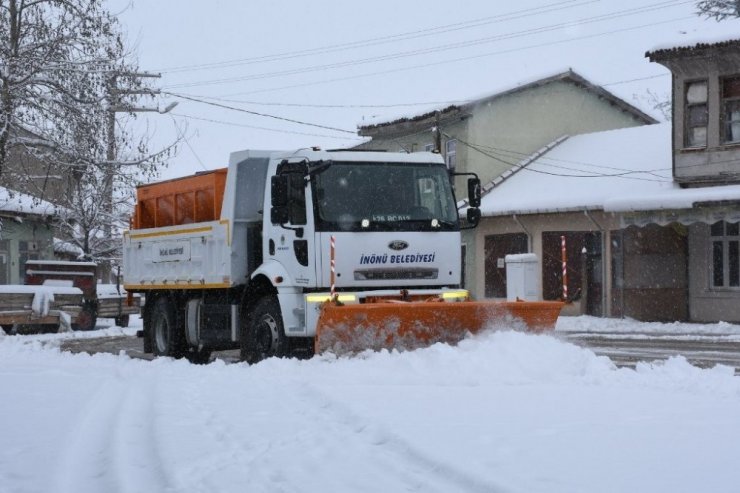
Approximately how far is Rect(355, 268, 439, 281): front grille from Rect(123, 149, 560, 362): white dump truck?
1 cm

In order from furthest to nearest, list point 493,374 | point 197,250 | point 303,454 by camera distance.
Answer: point 197,250 < point 493,374 < point 303,454

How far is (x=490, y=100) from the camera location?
3425cm

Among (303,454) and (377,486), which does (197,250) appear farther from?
(377,486)

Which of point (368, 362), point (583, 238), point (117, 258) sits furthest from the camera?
point (117, 258)

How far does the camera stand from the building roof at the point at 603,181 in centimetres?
2550

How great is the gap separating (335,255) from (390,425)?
504 centimetres

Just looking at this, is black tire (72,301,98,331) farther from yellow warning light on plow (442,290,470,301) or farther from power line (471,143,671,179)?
yellow warning light on plow (442,290,470,301)

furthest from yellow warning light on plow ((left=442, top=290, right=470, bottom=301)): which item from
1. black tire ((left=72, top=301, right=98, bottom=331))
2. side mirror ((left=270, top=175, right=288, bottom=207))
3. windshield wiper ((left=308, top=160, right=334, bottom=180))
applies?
black tire ((left=72, top=301, right=98, bottom=331))

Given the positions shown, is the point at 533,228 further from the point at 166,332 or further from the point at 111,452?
the point at 111,452

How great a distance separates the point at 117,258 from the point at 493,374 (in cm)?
2676

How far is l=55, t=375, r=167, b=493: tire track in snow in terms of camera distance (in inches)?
234

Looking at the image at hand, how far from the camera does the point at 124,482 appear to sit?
5.92m

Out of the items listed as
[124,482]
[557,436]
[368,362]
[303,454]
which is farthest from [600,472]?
[368,362]

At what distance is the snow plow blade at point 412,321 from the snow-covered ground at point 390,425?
0.22 meters
